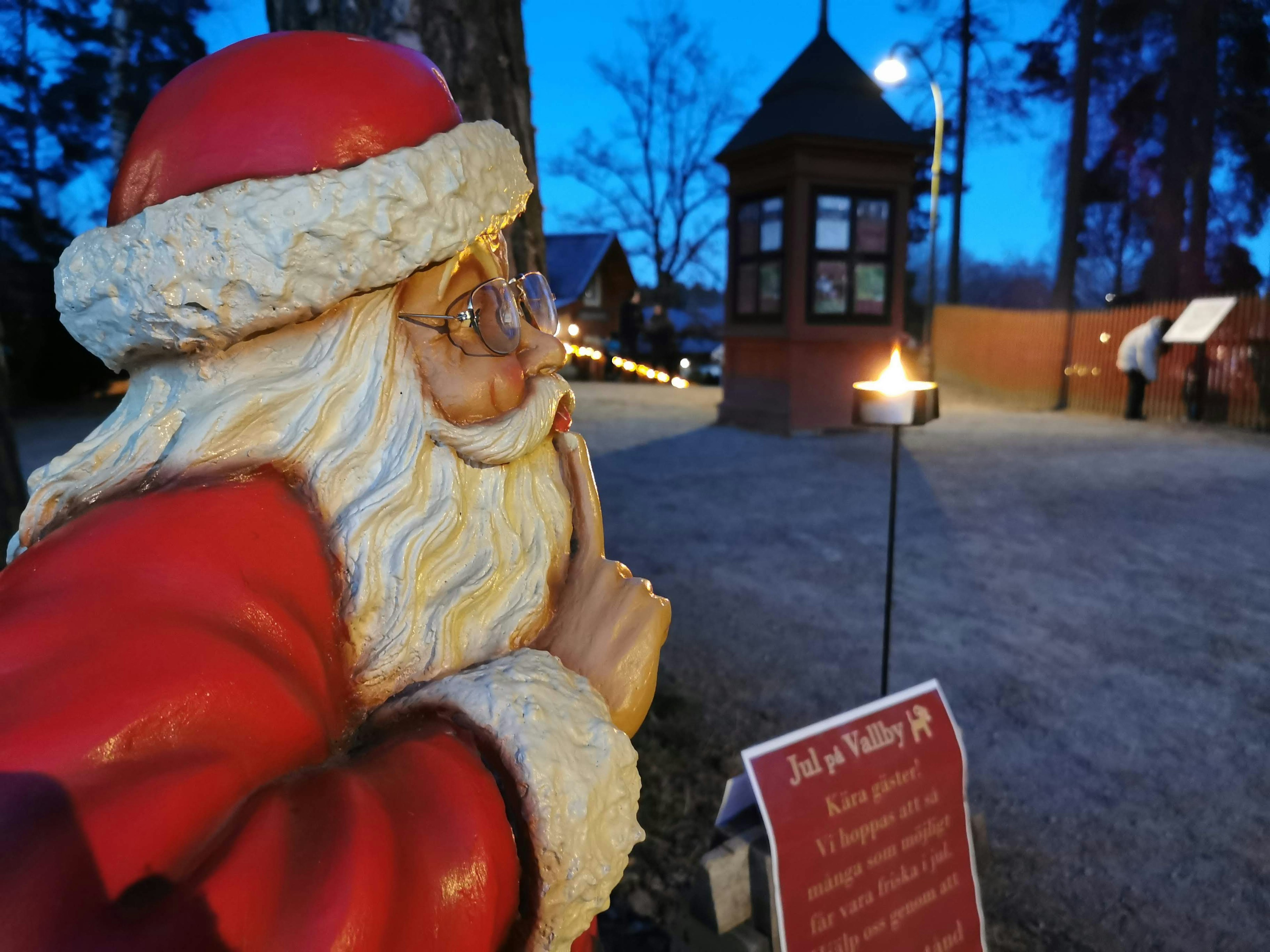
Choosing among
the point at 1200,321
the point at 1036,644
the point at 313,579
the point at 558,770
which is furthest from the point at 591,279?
the point at 558,770

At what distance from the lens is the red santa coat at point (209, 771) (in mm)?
666

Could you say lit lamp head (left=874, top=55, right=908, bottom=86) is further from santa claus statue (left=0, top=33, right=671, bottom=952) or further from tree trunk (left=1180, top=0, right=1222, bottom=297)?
santa claus statue (left=0, top=33, right=671, bottom=952)

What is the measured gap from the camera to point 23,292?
9930 millimetres

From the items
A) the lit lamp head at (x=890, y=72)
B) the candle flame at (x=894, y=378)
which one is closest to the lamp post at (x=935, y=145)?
the lit lamp head at (x=890, y=72)

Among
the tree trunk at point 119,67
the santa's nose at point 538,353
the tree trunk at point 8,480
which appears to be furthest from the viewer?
the tree trunk at point 119,67

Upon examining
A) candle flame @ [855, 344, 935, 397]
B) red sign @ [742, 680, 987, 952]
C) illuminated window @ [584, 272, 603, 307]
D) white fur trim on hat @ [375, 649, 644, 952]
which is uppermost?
illuminated window @ [584, 272, 603, 307]

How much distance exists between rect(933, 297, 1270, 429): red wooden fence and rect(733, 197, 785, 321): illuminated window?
5.66 m

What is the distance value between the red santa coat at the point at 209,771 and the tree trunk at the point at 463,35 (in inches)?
57.2

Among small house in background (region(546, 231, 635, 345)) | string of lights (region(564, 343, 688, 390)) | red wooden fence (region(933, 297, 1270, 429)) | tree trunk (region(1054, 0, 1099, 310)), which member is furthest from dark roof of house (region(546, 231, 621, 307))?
tree trunk (region(1054, 0, 1099, 310))

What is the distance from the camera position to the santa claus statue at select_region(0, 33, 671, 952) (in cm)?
70

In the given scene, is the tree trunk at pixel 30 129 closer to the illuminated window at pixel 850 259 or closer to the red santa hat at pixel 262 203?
the illuminated window at pixel 850 259

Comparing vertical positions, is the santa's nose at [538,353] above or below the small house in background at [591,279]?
below

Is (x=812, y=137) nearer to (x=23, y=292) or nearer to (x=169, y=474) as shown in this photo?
(x=169, y=474)

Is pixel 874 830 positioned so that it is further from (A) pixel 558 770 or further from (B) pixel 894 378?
(B) pixel 894 378
